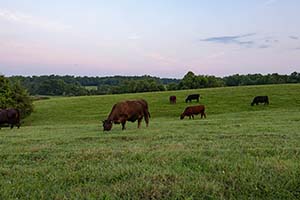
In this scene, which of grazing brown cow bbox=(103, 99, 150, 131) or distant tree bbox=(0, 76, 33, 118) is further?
distant tree bbox=(0, 76, 33, 118)

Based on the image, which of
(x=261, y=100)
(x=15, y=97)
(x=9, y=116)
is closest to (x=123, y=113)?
(x=9, y=116)

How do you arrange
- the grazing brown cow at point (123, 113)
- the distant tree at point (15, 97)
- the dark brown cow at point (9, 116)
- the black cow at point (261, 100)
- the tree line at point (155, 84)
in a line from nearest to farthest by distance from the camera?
the grazing brown cow at point (123, 113) → the dark brown cow at point (9, 116) → the distant tree at point (15, 97) → the black cow at point (261, 100) → the tree line at point (155, 84)

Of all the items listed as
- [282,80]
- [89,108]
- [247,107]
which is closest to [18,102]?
[89,108]

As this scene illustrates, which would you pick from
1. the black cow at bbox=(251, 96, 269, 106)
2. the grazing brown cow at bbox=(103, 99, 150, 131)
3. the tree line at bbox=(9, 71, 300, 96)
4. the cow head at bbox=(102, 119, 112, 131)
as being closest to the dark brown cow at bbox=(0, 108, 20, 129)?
the grazing brown cow at bbox=(103, 99, 150, 131)

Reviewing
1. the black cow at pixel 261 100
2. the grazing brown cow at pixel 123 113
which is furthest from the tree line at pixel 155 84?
the grazing brown cow at pixel 123 113

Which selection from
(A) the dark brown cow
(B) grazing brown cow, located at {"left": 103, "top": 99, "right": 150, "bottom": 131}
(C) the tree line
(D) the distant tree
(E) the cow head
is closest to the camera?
(E) the cow head

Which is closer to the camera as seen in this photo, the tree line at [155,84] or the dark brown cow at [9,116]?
the dark brown cow at [9,116]

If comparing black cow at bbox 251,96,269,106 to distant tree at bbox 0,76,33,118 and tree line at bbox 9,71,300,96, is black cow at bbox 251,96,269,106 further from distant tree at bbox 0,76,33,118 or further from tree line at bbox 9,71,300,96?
tree line at bbox 9,71,300,96

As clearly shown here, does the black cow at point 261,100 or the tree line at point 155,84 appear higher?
the tree line at point 155,84

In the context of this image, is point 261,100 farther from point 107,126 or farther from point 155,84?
point 155,84

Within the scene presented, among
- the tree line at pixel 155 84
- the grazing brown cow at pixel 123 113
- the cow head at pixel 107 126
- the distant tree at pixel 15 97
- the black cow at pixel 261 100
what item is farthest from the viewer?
the tree line at pixel 155 84

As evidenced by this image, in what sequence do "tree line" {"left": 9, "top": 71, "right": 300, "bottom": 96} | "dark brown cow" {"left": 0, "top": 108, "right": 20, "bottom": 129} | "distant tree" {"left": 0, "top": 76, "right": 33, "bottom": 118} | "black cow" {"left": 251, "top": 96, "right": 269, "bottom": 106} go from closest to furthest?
"dark brown cow" {"left": 0, "top": 108, "right": 20, "bottom": 129} → "distant tree" {"left": 0, "top": 76, "right": 33, "bottom": 118} → "black cow" {"left": 251, "top": 96, "right": 269, "bottom": 106} → "tree line" {"left": 9, "top": 71, "right": 300, "bottom": 96}

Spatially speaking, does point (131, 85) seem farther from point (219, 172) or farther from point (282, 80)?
point (219, 172)

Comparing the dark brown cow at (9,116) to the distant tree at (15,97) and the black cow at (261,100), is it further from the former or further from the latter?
the black cow at (261,100)
